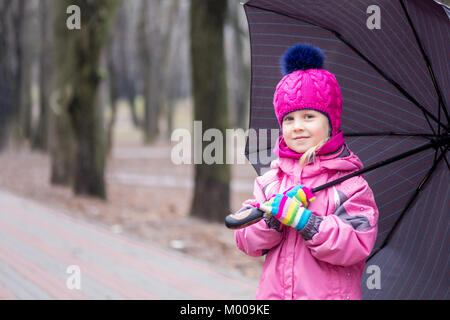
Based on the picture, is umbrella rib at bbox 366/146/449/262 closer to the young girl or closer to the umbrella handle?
the young girl

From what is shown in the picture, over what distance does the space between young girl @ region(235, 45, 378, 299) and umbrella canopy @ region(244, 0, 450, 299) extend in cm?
48

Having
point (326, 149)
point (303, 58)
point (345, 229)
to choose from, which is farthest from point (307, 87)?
point (345, 229)

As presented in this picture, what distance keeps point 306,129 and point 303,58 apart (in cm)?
29

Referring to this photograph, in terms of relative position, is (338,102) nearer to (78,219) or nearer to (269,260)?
(269,260)

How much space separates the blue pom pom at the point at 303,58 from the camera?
2.46m

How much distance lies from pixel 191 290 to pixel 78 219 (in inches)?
172

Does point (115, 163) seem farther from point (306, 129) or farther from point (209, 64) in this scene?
point (306, 129)

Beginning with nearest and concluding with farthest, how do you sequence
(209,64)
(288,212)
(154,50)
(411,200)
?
(288,212)
(411,200)
(209,64)
(154,50)

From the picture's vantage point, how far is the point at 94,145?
12.1 meters

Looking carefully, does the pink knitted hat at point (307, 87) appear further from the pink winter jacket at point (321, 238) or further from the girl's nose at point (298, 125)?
the pink winter jacket at point (321, 238)

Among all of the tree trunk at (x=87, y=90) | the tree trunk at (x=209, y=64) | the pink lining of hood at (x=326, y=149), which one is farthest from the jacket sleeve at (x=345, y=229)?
the tree trunk at (x=87, y=90)

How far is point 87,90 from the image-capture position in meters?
11.7

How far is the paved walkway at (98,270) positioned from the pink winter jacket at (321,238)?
10.1 ft
